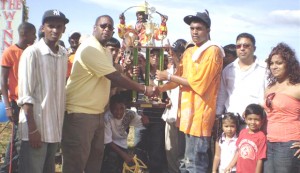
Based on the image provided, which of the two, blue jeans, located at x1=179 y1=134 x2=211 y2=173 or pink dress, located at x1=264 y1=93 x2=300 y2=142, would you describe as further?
blue jeans, located at x1=179 y1=134 x2=211 y2=173

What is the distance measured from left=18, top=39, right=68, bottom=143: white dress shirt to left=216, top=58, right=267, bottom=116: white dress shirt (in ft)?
6.42

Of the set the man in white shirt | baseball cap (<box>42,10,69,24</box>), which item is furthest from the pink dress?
baseball cap (<box>42,10,69,24</box>)

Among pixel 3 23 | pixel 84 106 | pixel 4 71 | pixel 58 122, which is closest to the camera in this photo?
pixel 58 122

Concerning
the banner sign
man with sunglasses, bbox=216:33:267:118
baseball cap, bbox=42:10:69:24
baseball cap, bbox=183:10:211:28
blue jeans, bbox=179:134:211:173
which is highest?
the banner sign

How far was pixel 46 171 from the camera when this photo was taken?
388 centimetres

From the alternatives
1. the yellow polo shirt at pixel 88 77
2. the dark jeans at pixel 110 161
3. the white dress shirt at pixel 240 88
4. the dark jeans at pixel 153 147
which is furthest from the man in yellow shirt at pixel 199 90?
the dark jeans at pixel 153 147

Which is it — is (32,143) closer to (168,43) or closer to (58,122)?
(58,122)

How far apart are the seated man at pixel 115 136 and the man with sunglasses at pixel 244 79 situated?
61.0 inches

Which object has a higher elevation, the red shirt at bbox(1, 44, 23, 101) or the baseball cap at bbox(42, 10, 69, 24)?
the baseball cap at bbox(42, 10, 69, 24)

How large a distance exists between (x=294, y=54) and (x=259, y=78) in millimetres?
529

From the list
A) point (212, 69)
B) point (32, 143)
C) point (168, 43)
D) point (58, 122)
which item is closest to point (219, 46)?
point (212, 69)

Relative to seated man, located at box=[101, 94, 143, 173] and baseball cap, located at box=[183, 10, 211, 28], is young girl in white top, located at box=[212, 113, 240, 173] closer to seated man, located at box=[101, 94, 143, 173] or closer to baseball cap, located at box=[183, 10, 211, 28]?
baseball cap, located at box=[183, 10, 211, 28]

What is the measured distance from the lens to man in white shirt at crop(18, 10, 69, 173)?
349cm

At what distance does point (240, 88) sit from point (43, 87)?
2229mm
